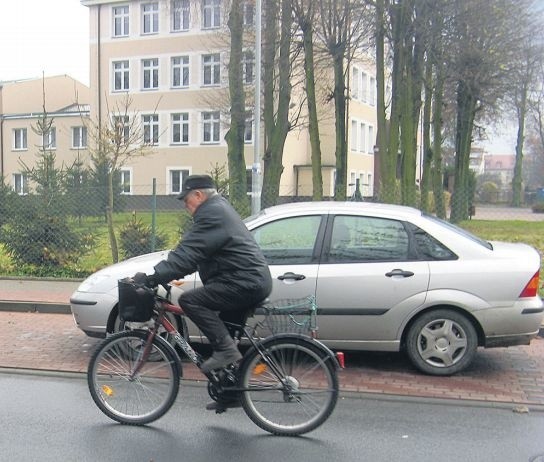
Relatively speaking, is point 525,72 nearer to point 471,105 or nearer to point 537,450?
point 471,105

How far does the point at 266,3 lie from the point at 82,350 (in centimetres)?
1455

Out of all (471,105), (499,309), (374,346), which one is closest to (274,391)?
(374,346)

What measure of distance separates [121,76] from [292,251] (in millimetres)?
37905

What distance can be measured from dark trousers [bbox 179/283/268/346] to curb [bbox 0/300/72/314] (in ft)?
17.9

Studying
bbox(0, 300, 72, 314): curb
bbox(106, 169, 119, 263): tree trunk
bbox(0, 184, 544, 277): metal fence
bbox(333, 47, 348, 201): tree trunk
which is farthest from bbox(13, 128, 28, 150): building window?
bbox(0, 300, 72, 314): curb

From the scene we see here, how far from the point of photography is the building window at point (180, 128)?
132 feet

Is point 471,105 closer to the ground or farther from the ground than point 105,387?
farther from the ground

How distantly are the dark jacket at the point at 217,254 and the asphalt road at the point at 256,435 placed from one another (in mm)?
1114

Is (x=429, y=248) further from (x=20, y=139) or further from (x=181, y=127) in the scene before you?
(x=20, y=139)

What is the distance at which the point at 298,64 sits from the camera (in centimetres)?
2239

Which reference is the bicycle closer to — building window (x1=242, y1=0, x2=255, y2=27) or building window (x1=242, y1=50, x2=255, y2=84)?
building window (x1=242, y1=0, x2=255, y2=27)

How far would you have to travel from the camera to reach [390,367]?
20.8ft

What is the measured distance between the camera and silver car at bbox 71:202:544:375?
5.80 m

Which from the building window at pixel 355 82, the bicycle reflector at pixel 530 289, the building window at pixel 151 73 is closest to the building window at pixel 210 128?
the building window at pixel 151 73
